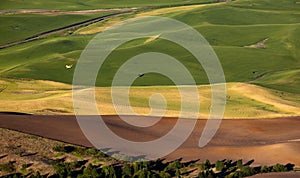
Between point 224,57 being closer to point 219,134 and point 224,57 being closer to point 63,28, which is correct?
point 63,28

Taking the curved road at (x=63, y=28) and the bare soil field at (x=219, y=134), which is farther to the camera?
the curved road at (x=63, y=28)

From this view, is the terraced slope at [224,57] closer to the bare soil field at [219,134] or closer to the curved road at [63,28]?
the bare soil field at [219,134]

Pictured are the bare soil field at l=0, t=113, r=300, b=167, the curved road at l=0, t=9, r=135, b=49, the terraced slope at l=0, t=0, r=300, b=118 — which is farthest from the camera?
the curved road at l=0, t=9, r=135, b=49

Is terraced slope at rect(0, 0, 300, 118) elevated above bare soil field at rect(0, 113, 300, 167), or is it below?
above

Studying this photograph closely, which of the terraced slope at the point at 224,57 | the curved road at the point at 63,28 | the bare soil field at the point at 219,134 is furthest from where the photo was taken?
the curved road at the point at 63,28

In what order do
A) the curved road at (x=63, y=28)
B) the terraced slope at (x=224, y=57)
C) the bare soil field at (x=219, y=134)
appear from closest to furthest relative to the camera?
the bare soil field at (x=219, y=134) → the terraced slope at (x=224, y=57) → the curved road at (x=63, y=28)

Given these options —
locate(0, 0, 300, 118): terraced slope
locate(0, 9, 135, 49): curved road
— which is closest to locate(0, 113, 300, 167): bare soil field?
locate(0, 0, 300, 118): terraced slope

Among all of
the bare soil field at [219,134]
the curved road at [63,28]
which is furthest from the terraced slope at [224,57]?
Answer: the curved road at [63,28]

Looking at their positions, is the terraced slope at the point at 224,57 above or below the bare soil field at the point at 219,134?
above

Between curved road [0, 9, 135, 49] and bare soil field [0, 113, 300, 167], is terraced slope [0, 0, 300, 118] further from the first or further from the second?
curved road [0, 9, 135, 49]
